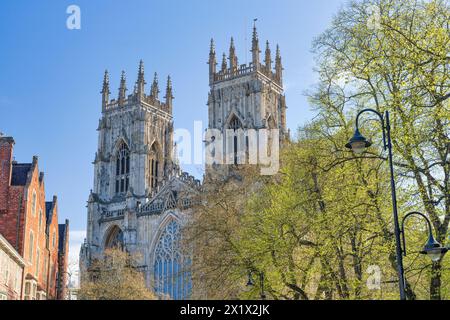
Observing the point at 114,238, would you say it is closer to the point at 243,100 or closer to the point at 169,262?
the point at 169,262

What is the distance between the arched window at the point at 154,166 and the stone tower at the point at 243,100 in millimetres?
9355

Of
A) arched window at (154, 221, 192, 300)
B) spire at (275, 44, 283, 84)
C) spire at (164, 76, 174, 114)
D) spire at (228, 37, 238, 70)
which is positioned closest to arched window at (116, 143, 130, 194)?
spire at (164, 76, 174, 114)

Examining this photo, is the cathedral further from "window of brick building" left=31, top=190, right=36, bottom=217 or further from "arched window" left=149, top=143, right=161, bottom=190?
"window of brick building" left=31, top=190, right=36, bottom=217

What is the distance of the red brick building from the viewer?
30328mm

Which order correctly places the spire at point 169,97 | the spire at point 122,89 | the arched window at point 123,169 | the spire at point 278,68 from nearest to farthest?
the arched window at point 123,169 → the spire at point 278,68 → the spire at point 122,89 → the spire at point 169,97

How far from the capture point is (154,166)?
7662 cm

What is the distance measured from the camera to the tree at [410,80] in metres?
18.4

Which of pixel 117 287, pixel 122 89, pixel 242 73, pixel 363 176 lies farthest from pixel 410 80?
pixel 122 89

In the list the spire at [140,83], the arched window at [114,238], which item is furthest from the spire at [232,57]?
the arched window at [114,238]

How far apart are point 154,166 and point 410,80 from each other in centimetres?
5964

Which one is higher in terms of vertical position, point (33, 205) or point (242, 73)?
point (242, 73)

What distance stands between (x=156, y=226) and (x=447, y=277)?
159 ft

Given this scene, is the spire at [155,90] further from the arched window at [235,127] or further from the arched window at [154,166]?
the arched window at [235,127]
